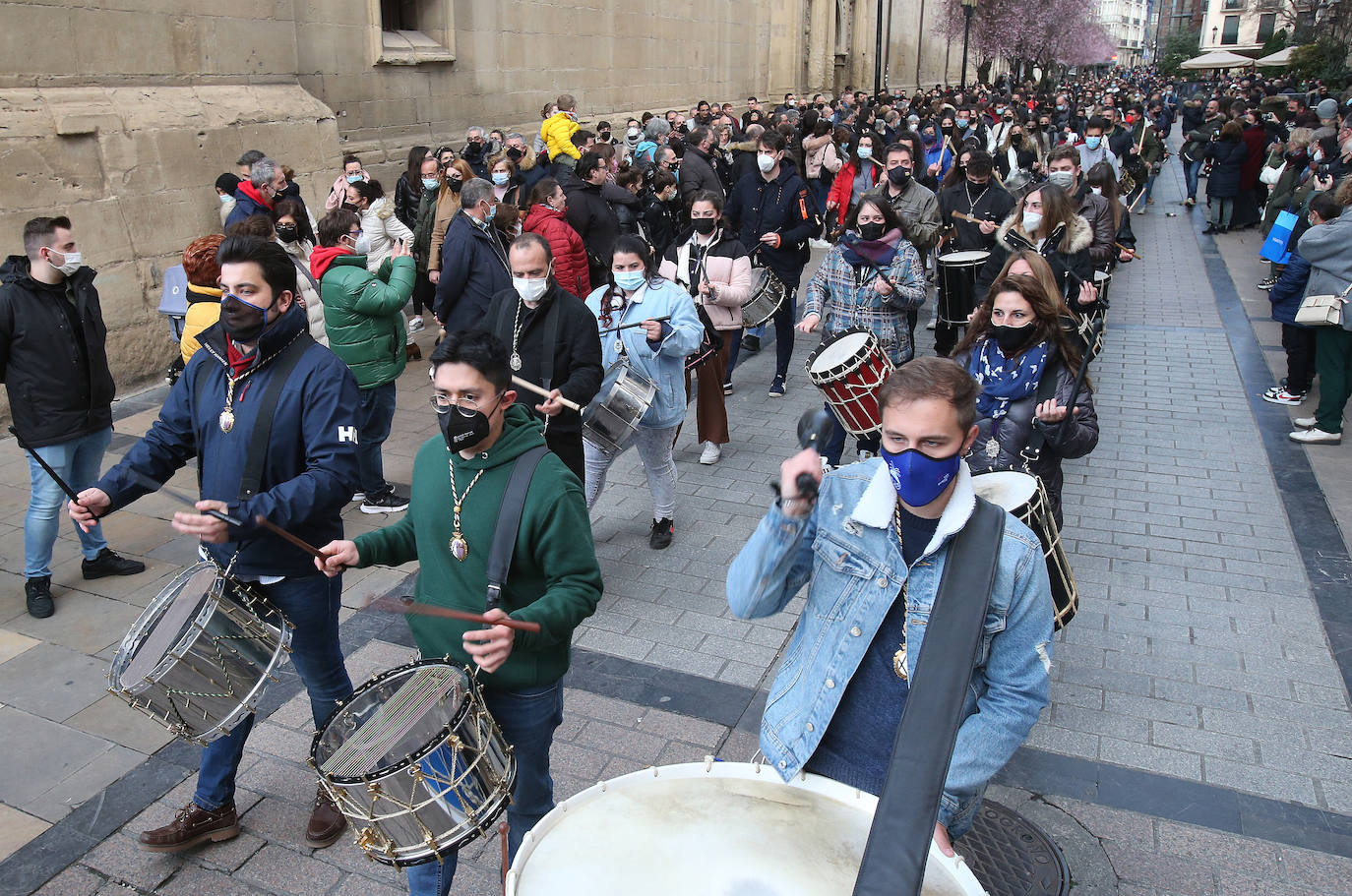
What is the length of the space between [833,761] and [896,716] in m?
0.20

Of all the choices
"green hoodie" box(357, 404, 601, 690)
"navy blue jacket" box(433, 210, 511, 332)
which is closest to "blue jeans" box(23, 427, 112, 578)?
"navy blue jacket" box(433, 210, 511, 332)

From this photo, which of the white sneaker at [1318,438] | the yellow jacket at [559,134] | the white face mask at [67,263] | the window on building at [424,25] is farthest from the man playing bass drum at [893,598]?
the window on building at [424,25]

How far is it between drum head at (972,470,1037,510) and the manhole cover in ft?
4.04

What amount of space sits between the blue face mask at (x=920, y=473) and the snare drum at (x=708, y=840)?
684 mm

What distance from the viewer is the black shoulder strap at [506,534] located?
2.82 m

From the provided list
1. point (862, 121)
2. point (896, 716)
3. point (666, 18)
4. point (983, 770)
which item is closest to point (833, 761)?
point (896, 716)

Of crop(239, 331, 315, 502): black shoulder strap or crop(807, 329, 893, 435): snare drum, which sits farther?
crop(807, 329, 893, 435): snare drum

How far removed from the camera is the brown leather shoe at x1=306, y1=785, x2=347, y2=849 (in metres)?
3.69

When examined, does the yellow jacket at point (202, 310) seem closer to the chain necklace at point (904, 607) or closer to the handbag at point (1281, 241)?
the chain necklace at point (904, 607)

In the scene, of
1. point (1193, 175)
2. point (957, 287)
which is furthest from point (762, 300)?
point (1193, 175)

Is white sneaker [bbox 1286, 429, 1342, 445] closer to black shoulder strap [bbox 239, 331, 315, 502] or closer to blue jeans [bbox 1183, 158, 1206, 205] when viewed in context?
black shoulder strap [bbox 239, 331, 315, 502]

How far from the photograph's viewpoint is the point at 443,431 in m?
2.92

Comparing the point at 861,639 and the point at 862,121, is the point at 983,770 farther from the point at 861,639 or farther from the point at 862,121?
the point at 862,121

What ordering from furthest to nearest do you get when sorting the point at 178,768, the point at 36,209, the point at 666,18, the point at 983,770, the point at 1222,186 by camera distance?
1. the point at 666,18
2. the point at 1222,186
3. the point at 36,209
4. the point at 178,768
5. the point at 983,770
